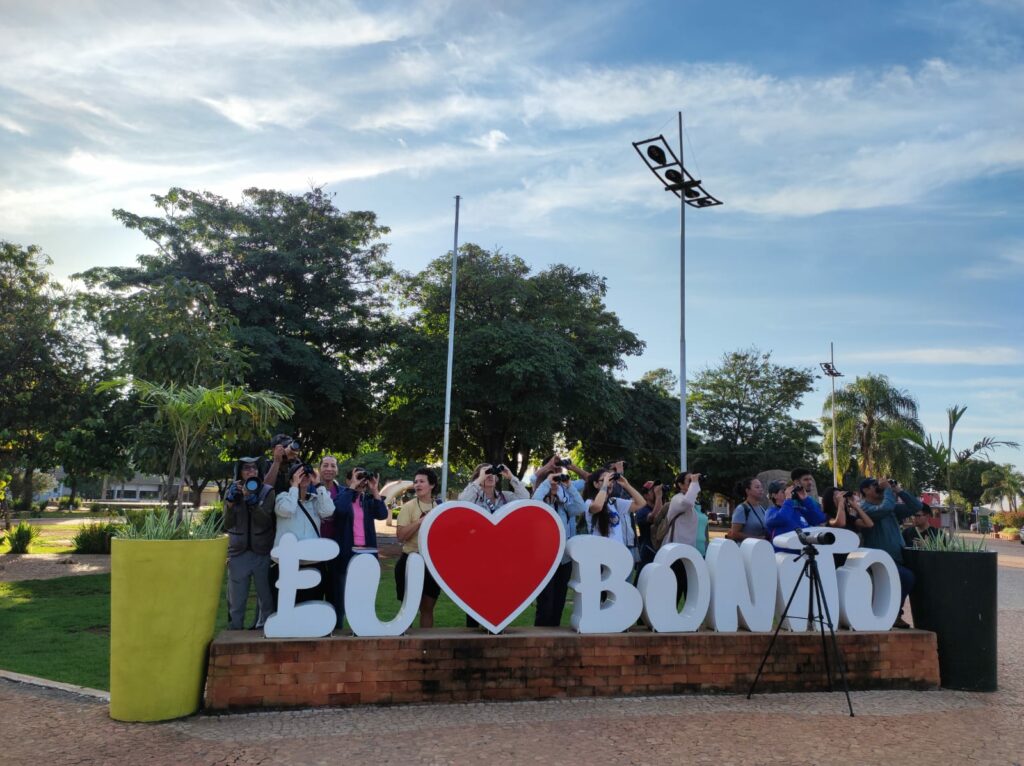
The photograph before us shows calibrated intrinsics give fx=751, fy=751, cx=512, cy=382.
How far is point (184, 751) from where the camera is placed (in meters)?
4.76

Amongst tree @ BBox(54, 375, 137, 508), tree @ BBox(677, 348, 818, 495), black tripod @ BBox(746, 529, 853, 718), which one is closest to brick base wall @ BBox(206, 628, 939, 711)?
black tripod @ BBox(746, 529, 853, 718)

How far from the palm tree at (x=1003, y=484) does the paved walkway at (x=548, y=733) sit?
191 ft

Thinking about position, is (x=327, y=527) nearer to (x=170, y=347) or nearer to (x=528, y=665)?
(x=528, y=665)

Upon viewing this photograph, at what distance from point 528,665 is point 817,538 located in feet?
9.00

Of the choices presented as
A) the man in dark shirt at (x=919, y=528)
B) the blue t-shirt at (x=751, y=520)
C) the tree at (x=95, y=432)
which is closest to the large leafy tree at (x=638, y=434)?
the tree at (x=95, y=432)

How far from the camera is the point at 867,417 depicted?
142 ft

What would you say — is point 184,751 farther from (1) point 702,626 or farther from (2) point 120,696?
(1) point 702,626

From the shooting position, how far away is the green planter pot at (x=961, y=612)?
687cm

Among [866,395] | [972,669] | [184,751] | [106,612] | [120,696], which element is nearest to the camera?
[184,751]

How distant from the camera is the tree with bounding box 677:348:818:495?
39.8 meters

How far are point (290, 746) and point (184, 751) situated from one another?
649 mm

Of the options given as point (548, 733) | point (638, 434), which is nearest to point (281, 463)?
point (548, 733)

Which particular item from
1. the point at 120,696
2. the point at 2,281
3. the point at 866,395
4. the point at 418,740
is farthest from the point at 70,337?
the point at 866,395

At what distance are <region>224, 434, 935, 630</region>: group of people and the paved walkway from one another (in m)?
1.29
